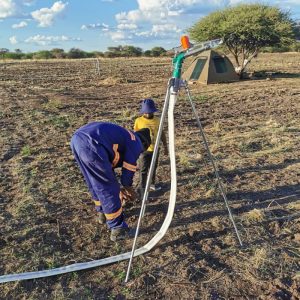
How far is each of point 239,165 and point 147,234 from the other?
263 centimetres

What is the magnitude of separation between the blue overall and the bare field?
514 millimetres

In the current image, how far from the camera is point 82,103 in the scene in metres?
12.1

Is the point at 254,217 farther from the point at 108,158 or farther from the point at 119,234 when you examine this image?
the point at 108,158

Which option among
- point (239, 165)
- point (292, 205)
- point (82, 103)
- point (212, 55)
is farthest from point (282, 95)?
point (292, 205)

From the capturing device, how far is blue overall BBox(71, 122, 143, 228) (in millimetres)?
3797

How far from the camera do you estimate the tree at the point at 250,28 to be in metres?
18.7

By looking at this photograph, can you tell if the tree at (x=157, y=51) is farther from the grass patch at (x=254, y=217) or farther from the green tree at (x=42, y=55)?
the grass patch at (x=254, y=217)

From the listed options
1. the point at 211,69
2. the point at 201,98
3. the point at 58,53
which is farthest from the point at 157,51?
the point at 201,98

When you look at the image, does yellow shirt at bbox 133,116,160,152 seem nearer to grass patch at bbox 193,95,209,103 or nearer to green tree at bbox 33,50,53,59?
grass patch at bbox 193,95,209,103

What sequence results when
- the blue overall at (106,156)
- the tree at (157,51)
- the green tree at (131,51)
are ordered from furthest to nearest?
the tree at (157,51) < the green tree at (131,51) < the blue overall at (106,156)

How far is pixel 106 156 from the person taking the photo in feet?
12.6

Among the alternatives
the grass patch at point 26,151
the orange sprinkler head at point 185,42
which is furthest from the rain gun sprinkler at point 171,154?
the grass patch at point 26,151

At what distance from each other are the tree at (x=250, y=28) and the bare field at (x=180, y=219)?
33.9 feet

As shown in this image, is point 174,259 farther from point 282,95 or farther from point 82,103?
point 282,95
